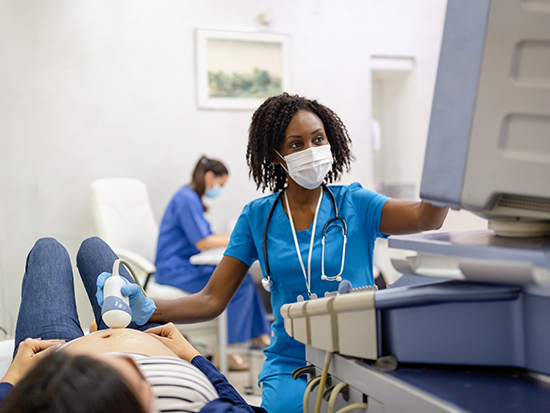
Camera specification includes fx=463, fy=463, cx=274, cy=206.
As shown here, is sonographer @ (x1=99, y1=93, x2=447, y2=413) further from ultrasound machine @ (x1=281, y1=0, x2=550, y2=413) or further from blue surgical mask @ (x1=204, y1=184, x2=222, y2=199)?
blue surgical mask @ (x1=204, y1=184, x2=222, y2=199)

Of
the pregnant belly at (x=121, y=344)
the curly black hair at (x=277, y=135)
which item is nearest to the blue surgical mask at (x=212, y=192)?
the curly black hair at (x=277, y=135)

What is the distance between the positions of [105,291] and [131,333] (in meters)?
0.12

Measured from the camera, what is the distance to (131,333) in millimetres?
953

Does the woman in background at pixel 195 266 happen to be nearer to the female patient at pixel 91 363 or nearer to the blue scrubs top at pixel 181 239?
the blue scrubs top at pixel 181 239

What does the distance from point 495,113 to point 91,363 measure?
602 mm

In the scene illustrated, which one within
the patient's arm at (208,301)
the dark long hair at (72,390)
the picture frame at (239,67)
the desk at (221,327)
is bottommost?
the desk at (221,327)

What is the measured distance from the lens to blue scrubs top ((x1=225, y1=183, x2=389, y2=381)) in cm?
118

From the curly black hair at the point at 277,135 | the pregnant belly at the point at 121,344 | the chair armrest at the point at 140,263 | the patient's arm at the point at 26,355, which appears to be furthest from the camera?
the chair armrest at the point at 140,263

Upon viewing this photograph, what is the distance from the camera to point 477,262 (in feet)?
1.79

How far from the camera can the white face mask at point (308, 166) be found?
126cm

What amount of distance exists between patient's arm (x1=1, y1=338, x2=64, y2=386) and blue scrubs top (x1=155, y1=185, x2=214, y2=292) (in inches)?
64.2

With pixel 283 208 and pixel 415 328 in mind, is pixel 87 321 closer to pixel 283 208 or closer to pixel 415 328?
pixel 283 208

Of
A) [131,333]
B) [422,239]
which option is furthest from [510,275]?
[131,333]

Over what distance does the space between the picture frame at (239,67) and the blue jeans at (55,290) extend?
2232 millimetres
